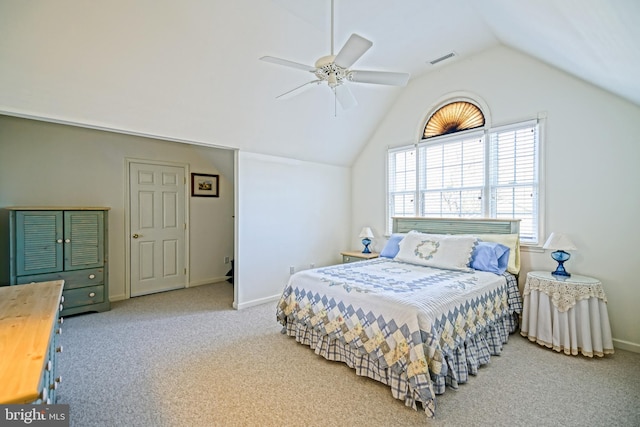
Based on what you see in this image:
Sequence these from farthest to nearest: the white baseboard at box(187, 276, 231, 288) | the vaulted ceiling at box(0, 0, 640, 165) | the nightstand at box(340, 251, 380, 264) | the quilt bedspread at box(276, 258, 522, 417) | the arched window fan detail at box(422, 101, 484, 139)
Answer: the white baseboard at box(187, 276, 231, 288)
the nightstand at box(340, 251, 380, 264)
the arched window fan detail at box(422, 101, 484, 139)
the vaulted ceiling at box(0, 0, 640, 165)
the quilt bedspread at box(276, 258, 522, 417)

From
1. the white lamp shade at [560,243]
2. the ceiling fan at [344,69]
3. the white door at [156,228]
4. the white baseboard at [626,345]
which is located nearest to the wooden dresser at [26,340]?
the ceiling fan at [344,69]

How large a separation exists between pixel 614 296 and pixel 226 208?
18.3 feet

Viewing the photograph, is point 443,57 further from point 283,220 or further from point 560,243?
point 283,220

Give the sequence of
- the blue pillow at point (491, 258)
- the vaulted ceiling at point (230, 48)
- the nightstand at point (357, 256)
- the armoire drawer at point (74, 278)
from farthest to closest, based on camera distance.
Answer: the nightstand at point (357, 256), the armoire drawer at point (74, 278), the blue pillow at point (491, 258), the vaulted ceiling at point (230, 48)

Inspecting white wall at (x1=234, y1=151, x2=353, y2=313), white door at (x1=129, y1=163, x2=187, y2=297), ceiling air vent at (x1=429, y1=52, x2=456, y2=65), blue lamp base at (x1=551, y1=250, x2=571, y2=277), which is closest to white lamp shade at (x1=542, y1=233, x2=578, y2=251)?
blue lamp base at (x1=551, y1=250, x2=571, y2=277)

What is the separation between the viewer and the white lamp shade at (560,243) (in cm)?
283

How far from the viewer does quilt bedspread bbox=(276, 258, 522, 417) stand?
200 cm

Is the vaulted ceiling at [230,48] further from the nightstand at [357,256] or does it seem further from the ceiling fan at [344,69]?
the nightstand at [357,256]

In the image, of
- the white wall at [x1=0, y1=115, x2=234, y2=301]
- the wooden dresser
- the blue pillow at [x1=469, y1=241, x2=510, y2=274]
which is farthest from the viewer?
the white wall at [x1=0, y1=115, x2=234, y2=301]

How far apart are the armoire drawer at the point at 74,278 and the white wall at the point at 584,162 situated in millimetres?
5241

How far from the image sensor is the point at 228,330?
3287 mm

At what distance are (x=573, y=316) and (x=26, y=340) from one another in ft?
12.4

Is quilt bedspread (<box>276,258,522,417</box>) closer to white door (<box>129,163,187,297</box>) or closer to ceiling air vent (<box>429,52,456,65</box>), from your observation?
ceiling air vent (<box>429,52,456,65</box>)

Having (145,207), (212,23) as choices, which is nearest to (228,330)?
(145,207)
